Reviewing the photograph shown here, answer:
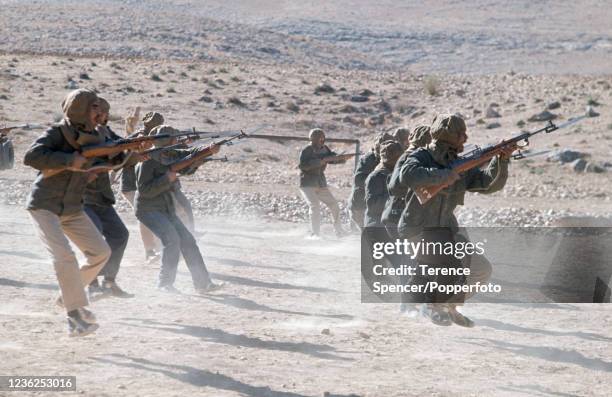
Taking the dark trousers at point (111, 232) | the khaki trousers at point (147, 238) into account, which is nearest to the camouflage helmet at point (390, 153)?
the dark trousers at point (111, 232)

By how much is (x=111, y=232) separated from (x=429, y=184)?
2.75 meters

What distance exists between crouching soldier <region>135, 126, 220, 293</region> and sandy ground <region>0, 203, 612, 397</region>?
0.23m

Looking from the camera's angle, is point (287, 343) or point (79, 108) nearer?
point (79, 108)

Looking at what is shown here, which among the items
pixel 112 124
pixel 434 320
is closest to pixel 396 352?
pixel 434 320

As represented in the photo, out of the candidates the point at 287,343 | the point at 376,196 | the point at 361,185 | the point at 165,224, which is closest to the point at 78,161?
the point at 287,343

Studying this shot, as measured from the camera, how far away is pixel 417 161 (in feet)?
25.5

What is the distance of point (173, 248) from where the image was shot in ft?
32.4

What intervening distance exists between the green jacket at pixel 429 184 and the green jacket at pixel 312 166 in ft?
21.4

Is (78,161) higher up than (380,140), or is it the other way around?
(380,140)

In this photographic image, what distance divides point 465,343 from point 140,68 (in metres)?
32.5

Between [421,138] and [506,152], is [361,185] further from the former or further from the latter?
[506,152]

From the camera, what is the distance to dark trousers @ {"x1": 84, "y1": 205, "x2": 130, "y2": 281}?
28.9 feet

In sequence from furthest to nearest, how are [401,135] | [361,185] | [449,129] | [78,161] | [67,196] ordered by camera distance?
[361,185]
[401,135]
[449,129]
[67,196]
[78,161]

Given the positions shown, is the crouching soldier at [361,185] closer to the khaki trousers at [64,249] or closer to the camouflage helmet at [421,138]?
the camouflage helmet at [421,138]
